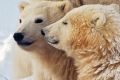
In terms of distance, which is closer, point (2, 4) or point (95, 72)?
point (95, 72)

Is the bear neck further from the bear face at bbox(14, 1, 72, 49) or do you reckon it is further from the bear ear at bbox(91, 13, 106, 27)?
the bear face at bbox(14, 1, 72, 49)

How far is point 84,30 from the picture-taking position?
3871 mm

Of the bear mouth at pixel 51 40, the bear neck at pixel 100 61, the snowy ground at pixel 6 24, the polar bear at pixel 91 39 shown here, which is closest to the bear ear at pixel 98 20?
the polar bear at pixel 91 39

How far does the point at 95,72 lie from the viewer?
3848mm

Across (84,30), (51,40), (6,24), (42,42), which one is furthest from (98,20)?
(6,24)

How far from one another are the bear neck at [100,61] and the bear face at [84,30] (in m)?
0.04

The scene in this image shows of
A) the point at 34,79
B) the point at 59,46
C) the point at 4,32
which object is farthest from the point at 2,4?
the point at 59,46

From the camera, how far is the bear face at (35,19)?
432 centimetres

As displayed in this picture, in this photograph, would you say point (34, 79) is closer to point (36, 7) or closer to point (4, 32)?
point (36, 7)

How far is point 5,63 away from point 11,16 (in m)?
2.65

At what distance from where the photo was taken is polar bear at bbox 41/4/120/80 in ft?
12.3

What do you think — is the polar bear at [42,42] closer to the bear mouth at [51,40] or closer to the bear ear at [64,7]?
the bear ear at [64,7]

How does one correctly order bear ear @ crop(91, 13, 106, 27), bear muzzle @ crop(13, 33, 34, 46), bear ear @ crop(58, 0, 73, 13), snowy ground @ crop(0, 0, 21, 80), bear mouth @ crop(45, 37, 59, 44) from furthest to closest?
snowy ground @ crop(0, 0, 21, 80)
bear ear @ crop(58, 0, 73, 13)
bear muzzle @ crop(13, 33, 34, 46)
bear mouth @ crop(45, 37, 59, 44)
bear ear @ crop(91, 13, 106, 27)

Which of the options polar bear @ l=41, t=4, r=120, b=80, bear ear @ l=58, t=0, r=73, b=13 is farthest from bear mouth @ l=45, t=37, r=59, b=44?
bear ear @ l=58, t=0, r=73, b=13
